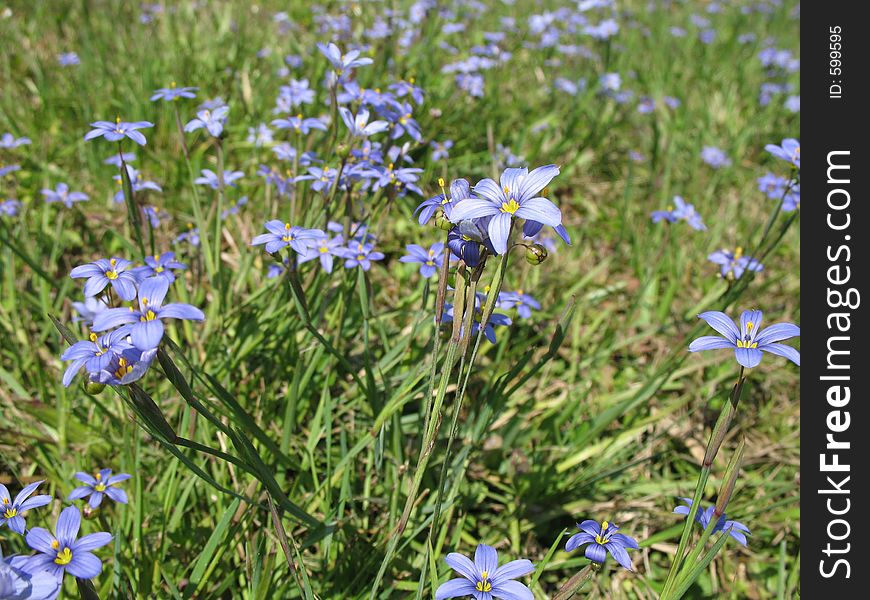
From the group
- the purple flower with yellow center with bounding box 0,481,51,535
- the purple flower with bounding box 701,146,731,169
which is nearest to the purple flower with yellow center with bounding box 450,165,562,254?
the purple flower with yellow center with bounding box 0,481,51,535

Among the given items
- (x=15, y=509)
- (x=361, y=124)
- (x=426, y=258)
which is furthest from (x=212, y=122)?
(x=15, y=509)

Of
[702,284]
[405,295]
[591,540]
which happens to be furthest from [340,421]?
[702,284]

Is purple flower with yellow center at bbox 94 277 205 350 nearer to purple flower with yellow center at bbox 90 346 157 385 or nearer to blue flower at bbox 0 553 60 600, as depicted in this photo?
purple flower with yellow center at bbox 90 346 157 385

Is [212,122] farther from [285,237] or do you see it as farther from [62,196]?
[62,196]

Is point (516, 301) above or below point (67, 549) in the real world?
above
